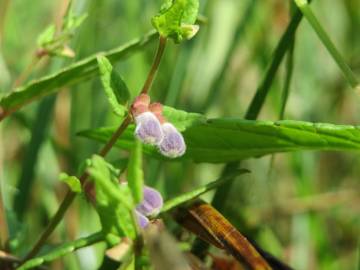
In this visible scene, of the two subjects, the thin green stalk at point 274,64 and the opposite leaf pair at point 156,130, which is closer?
the opposite leaf pair at point 156,130

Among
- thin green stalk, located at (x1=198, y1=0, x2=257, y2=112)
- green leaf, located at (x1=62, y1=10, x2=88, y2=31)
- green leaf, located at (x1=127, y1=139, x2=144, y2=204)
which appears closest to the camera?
green leaf, located at (x1=127, y1=139, x2=144, y2=204)

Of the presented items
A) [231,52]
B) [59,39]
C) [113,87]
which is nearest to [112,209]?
[113,87]

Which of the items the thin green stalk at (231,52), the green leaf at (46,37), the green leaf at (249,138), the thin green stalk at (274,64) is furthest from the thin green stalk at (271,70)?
the thin green stalk at (231,52)

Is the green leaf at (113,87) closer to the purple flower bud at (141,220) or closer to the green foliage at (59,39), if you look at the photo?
the purple flower bud at (141,220)

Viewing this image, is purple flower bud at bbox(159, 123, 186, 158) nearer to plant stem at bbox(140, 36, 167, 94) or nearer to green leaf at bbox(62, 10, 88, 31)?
plant stem at bbox(140, 36, 167, 94)

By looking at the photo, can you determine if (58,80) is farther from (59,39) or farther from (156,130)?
(156,130)

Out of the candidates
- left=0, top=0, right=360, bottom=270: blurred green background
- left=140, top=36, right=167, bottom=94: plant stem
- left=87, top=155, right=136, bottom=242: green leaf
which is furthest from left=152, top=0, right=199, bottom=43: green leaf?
left=0, top=0, right=360, bottom=270: blurred green background
